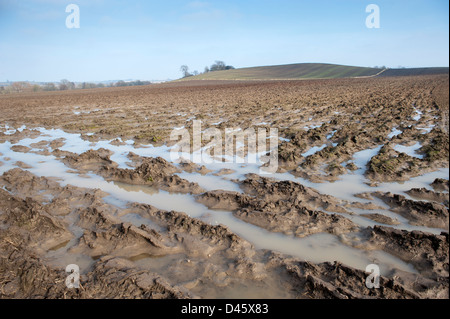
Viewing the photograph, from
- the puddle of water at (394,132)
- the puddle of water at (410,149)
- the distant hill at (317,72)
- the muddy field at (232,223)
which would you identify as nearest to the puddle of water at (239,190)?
the muddy field at (232,223)

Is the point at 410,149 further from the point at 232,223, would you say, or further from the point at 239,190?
the point at 232,223

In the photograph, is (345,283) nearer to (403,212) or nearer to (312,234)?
(312,234)

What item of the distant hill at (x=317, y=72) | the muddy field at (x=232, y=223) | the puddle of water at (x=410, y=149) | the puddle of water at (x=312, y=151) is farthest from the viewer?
the distant hill at (x=317, y=72)

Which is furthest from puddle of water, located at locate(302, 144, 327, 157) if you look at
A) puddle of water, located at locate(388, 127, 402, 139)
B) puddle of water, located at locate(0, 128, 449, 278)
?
puddle of water, located at locate(388, 127, 402, 139)

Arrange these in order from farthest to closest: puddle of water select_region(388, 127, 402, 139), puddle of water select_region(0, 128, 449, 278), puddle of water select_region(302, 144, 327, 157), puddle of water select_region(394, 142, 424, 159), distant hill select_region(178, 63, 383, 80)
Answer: distant hill select_region(178, 63, 383, 80) < puddle of water select_region(388, 127, 402, 139) < puddle of water select_region(302, 144, 327, 157) < puddle of water select_region(394, 142, 424, 159) < puddle of water select_region(0, 128, 449, 278)

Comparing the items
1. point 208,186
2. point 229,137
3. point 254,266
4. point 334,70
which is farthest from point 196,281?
point 334,70

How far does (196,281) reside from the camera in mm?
3357

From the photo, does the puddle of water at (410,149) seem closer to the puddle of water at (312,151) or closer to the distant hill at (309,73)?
the puddle of water at (312,151)

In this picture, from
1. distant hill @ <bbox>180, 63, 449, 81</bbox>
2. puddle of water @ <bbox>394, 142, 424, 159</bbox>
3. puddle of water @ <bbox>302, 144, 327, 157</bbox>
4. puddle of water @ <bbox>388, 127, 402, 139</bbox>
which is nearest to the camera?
puddle of water @ <bbox>394, 142, 424, 159</bbox>

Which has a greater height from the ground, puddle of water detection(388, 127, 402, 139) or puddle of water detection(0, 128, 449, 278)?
puddle of water detection(388, 127, 402, 139)

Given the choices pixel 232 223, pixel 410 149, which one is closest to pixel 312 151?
pixel 410 149

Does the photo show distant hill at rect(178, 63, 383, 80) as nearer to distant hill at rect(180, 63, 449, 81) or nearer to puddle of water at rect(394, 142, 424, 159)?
Answer: distant hill at rect(180, 63, 449, 81)
